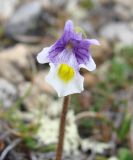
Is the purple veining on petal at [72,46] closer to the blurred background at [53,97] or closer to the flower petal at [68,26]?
the flower petal at [68,26]

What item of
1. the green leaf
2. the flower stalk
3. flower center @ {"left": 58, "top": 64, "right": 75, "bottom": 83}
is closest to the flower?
flower center @ {"left": 58, "top": 64, "right": 75, "bottom": 83}

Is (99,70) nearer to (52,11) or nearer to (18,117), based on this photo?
(18,117)

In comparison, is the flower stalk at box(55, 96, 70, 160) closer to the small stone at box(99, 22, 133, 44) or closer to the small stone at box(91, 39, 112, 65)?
the small stone at box(91, 39, 112, 65)

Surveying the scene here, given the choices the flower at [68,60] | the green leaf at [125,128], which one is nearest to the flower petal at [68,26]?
the flower at [68,60]

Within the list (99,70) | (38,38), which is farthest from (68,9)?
(99,70)

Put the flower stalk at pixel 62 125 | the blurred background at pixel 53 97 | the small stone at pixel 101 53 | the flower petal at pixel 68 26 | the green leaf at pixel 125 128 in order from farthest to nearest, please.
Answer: the small stone at pixel 101 53
the green leaf at pixel 125 128
the blurred background at pixel 53 97
the flower stalk at pixel 62 125
the flower petal at pixel 68 26

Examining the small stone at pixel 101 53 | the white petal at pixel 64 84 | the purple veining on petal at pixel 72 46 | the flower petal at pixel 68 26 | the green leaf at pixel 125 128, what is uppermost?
the small stone at pixel 101 53
